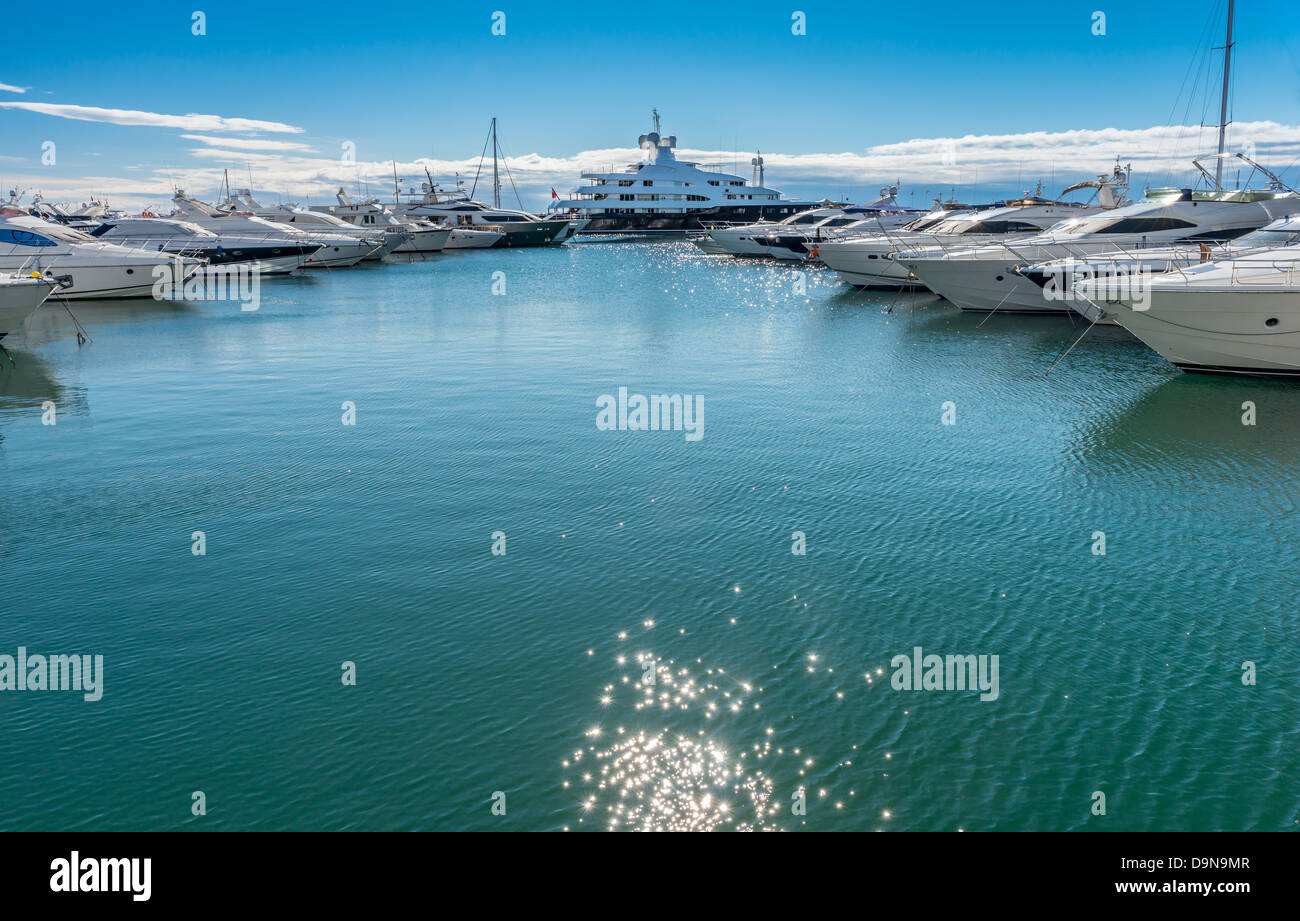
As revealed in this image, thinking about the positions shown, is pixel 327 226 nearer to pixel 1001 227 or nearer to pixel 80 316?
pixel 80 316

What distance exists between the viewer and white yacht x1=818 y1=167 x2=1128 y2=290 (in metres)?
37.2

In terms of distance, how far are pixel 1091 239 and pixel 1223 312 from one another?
12248 millimetres

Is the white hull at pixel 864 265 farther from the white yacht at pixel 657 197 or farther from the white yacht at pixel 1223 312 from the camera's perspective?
the white yacht at pixel 657 197

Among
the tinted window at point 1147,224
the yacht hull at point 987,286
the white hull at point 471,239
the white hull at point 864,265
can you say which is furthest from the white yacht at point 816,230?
the white hull at point 471,239

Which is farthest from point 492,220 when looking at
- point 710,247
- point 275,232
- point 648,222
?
point 275,232

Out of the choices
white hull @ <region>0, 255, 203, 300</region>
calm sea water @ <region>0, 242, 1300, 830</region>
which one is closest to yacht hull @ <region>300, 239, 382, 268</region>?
white hull @ <region>0, 255, 203, 300</region>

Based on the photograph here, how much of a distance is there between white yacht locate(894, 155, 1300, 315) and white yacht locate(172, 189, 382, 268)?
39605 millimetres

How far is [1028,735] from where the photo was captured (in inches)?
288

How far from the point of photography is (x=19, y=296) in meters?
23.4

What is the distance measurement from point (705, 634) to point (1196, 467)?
10385mm

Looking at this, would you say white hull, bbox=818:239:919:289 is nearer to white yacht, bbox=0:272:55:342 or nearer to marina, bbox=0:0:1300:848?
marina, bbox=0:0:1300:848

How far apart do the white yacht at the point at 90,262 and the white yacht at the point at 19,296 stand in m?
11.8

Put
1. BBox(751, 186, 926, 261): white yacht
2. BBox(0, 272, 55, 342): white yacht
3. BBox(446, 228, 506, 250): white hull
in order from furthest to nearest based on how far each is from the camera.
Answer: BBox(446, 228, 506, 250): white hull < BBox(751, 186, 926, 261): white yacht < BBox(0, 272, 55, 342): white yacht
